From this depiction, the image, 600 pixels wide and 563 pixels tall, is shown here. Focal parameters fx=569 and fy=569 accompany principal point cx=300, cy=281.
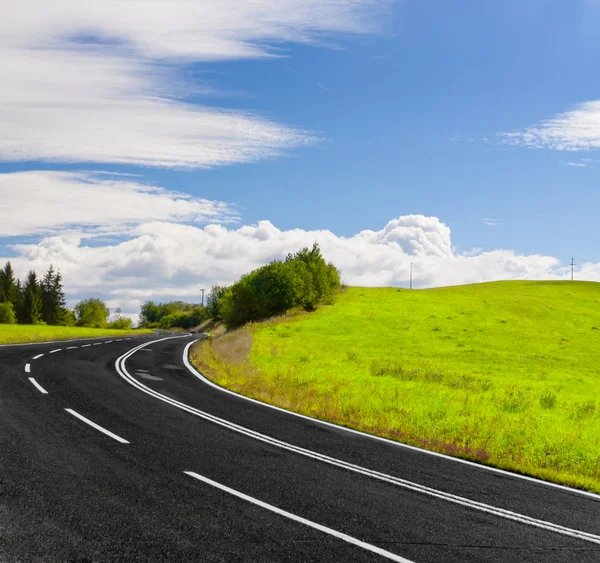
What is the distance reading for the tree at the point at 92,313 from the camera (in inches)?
5839

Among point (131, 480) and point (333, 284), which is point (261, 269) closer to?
point (333, 284)

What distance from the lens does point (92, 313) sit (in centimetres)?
15438

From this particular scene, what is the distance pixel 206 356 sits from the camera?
2969 cm

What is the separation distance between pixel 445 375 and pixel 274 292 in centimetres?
3243

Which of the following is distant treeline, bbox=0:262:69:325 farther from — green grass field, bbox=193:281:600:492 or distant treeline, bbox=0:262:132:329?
green grass field, bbox=193:281:600:492

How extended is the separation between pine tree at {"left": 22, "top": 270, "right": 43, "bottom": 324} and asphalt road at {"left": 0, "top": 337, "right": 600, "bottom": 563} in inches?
4701

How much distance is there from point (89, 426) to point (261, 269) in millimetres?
49223

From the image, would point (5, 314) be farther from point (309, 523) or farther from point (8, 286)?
point (309, 523)

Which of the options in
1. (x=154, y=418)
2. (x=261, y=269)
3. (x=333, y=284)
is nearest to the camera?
(x=154, y=418)

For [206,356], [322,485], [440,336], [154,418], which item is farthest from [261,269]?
[322,485]

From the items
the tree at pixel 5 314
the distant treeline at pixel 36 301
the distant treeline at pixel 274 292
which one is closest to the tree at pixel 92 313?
the distant treeline at pixel 36 301

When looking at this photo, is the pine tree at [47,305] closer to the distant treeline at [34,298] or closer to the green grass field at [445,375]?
the distant treeline at [34,298]

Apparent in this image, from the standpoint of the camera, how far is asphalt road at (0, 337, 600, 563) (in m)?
6.18

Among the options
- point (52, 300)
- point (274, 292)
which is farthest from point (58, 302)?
point (274, 292)
